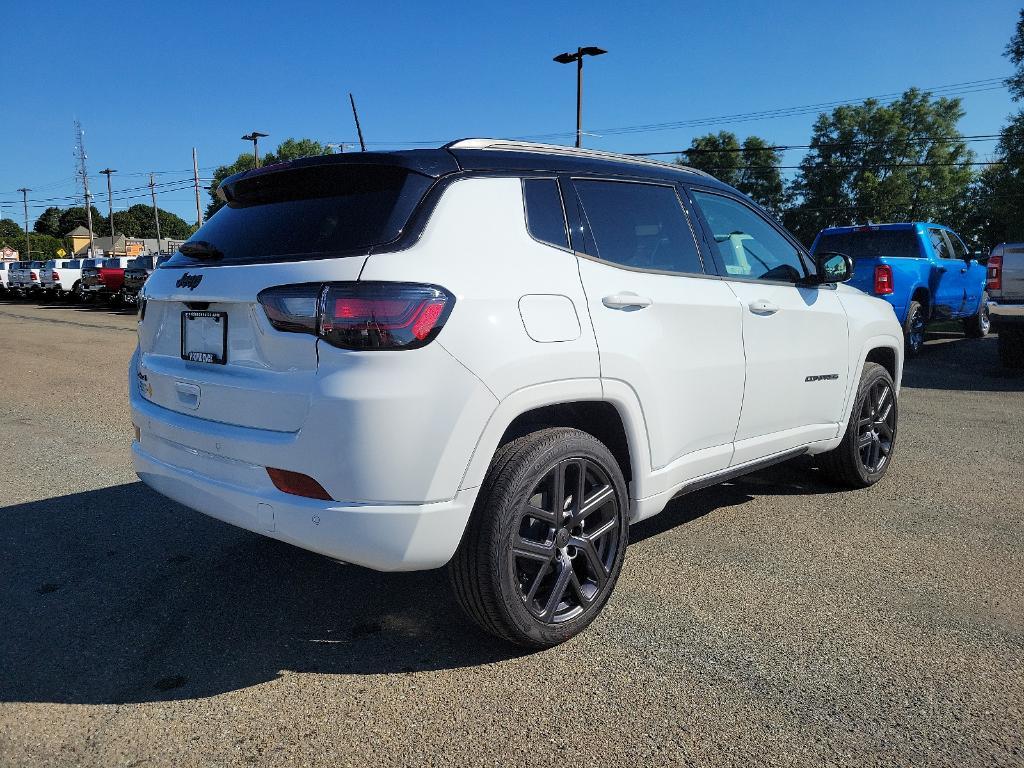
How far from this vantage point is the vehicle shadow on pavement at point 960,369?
31.8 ft

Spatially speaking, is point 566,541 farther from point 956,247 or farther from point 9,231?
point 9,231

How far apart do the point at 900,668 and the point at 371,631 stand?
6.34 ft

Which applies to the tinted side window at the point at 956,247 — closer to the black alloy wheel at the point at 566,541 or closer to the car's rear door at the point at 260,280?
the black alloy wheel at the point at 566,541

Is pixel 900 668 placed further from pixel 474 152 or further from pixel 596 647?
pixel 474 152

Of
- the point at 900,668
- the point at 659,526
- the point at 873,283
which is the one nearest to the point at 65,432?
the point at 659,526

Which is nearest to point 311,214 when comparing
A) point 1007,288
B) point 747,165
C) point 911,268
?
point 1007,288

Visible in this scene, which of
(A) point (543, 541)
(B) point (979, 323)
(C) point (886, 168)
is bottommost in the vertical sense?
(B) point (979, 323)

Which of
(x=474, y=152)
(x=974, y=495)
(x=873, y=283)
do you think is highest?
(x=474, y=152)

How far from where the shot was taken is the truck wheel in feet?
33.2

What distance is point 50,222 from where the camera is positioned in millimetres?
154500

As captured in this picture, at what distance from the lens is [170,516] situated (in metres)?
4.50

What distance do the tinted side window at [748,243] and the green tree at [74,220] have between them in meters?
166

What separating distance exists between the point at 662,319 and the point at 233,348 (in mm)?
1678

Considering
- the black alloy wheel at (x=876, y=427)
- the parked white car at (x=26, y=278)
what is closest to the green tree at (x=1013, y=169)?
the black alloy wheel at (x=876, y=427)
